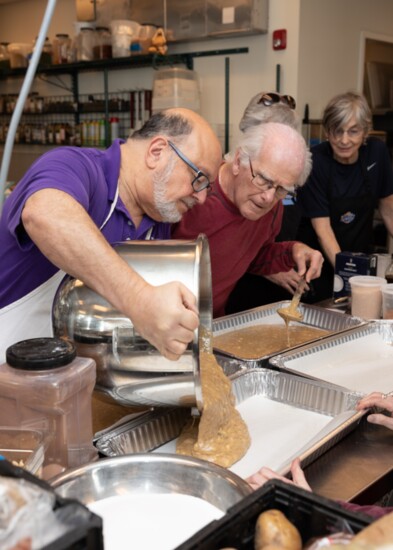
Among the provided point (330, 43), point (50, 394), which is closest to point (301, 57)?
point (330, 43)

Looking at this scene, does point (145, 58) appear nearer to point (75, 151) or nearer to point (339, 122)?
point (339, 122)

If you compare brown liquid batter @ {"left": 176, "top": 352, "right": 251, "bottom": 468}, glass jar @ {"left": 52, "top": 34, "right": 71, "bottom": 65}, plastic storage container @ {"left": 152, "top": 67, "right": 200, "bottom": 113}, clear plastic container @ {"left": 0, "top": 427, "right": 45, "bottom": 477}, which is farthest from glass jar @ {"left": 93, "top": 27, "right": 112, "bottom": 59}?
clear plastic container @ {"left": 0, "top": 427, "right": 45, "bottom": 477}

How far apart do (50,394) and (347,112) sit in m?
2.46

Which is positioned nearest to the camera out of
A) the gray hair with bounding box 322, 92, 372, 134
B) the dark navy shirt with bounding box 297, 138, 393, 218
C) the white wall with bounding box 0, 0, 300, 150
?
the gray hair with bounding box 322, 92, 372, 134

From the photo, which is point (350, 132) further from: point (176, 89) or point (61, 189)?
point (61, 189)

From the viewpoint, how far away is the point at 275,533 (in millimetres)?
630

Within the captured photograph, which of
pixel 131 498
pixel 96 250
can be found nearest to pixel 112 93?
pixel 96 250

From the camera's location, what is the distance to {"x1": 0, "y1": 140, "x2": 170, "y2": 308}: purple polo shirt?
1320 mm

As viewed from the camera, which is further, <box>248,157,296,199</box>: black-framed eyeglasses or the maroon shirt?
the maroon shirt

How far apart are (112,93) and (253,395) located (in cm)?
442

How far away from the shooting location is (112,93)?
5629 millimetres

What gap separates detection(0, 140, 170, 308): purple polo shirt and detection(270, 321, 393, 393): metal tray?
688 mm

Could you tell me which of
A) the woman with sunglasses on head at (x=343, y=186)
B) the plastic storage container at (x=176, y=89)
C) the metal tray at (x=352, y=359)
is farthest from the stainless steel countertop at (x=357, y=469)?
the plastic storage container at (x=176, y=89)

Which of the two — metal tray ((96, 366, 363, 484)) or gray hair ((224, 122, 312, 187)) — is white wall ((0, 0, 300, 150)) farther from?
metal tray ((96, 366, 363, 484))
